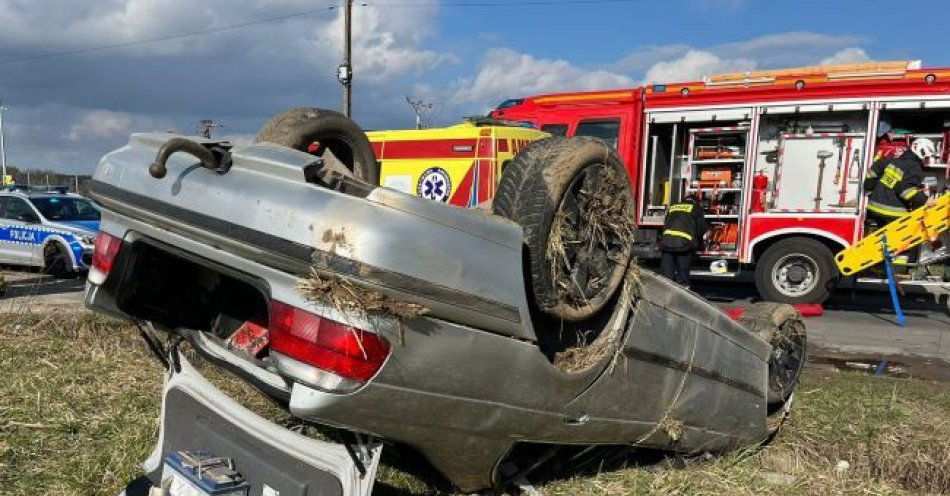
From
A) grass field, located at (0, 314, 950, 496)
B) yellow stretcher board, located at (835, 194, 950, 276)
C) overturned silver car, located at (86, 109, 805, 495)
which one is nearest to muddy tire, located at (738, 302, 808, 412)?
grass field, located at (0, 314, 950, 496)

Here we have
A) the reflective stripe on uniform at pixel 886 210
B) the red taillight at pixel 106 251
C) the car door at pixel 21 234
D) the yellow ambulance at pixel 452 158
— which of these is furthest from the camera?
the car door at pixel 21 234

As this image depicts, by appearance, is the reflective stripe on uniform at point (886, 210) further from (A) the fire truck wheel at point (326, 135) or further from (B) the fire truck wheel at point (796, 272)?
(A) the fire truck wheel at point (326, 135)

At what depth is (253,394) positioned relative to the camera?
12.5ft

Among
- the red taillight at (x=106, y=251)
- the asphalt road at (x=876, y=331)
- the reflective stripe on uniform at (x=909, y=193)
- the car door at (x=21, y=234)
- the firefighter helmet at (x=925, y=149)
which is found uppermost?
the firefighter helmet at (x=925, y=149)

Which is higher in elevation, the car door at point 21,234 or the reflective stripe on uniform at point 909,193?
the reflective stripe on uniform at point 909,193

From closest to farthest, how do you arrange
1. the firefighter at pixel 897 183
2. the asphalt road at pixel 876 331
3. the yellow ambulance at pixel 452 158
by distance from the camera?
the asphalt road at pixel 876 331, the yellow ambulance at pixel 452 158, the firefighter at pixel 897 183

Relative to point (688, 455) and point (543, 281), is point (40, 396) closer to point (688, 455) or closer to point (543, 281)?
point (543, 281)

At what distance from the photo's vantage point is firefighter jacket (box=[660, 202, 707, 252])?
28.0 feet

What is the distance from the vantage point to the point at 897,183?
8312 millimetres

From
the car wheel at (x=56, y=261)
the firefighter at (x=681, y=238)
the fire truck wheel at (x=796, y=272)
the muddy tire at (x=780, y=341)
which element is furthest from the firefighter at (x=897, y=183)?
the car wheel at (x=56, y=261)

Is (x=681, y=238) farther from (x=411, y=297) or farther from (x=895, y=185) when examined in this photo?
(x=411, y=297)

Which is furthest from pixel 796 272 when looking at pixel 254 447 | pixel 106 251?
pixel 106 251

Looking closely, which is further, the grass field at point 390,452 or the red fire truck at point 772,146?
the red fire truck at point 772,146

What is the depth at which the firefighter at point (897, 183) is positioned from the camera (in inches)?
327
